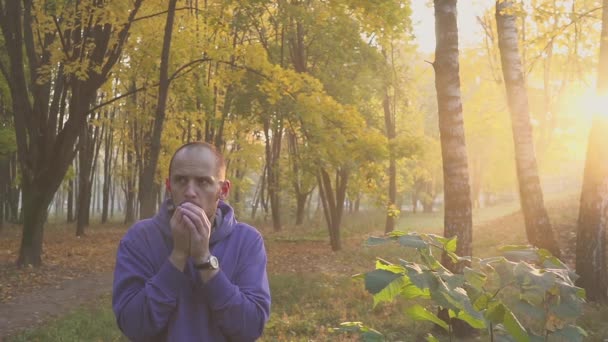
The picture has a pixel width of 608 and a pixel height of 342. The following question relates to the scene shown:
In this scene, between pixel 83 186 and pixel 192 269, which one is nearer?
pixel 192 269

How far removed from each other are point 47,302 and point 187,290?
9452 millimetres

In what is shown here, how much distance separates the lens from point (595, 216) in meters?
8.87

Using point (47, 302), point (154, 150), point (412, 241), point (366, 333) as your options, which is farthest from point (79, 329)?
point (412, 241)

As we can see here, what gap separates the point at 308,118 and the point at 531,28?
54.0 ft

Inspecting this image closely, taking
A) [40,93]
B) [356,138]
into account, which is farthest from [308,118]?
[40,93]

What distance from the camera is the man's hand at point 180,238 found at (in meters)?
2.15

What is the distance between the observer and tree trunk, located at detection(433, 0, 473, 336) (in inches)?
→ 293

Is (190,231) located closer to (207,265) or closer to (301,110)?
(207,265)

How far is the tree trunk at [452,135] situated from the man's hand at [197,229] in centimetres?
585

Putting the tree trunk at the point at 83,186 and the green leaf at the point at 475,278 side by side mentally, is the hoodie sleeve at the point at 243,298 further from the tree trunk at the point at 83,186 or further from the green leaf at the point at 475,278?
the tree trunk at the point at 83,186

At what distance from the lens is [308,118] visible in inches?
474

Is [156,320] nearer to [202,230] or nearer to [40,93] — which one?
[202,230]

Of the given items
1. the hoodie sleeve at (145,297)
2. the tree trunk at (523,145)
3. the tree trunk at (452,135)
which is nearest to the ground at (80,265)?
the tree trunk at (523,145)

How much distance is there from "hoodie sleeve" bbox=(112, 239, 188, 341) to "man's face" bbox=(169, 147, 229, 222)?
0.35 metres
